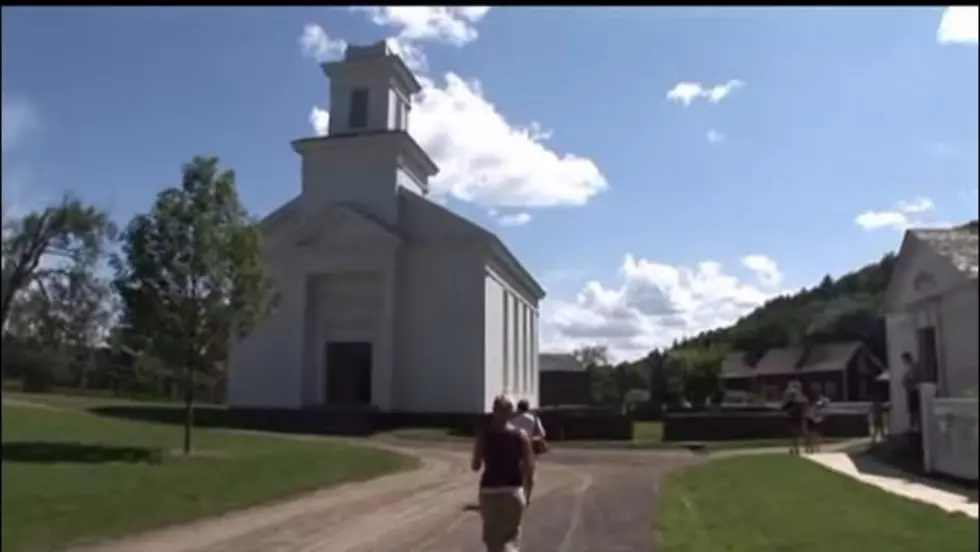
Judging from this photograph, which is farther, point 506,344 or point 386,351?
point 506,344

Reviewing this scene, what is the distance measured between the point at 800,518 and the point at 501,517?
5.18 metres

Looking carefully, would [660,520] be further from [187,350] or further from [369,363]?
[369,363]

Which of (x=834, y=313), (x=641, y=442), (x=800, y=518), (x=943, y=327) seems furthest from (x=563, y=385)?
(x=943, y=327)

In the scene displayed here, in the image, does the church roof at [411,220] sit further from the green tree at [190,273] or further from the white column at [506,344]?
the green tree at [190,273]

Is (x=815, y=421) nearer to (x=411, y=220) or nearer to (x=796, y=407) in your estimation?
(x=796, y=407)

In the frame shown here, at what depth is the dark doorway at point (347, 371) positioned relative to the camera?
170 feet

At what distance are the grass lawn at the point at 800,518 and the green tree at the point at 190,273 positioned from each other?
10.5 meters

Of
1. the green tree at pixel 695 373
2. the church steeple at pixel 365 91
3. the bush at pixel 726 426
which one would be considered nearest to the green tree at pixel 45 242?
the bush at pixel 726 426

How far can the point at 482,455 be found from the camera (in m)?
9.91

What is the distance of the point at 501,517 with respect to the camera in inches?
388

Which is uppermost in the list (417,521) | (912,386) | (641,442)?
(912,386)

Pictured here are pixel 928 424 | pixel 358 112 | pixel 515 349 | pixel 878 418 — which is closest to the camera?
pixel 928 424

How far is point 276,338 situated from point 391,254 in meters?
7.25

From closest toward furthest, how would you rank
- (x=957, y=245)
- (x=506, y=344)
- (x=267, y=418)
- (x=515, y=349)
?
(x=957, y=245)
(x=267, y=418)
(x=506, y=344)
(x=515, y=349)
